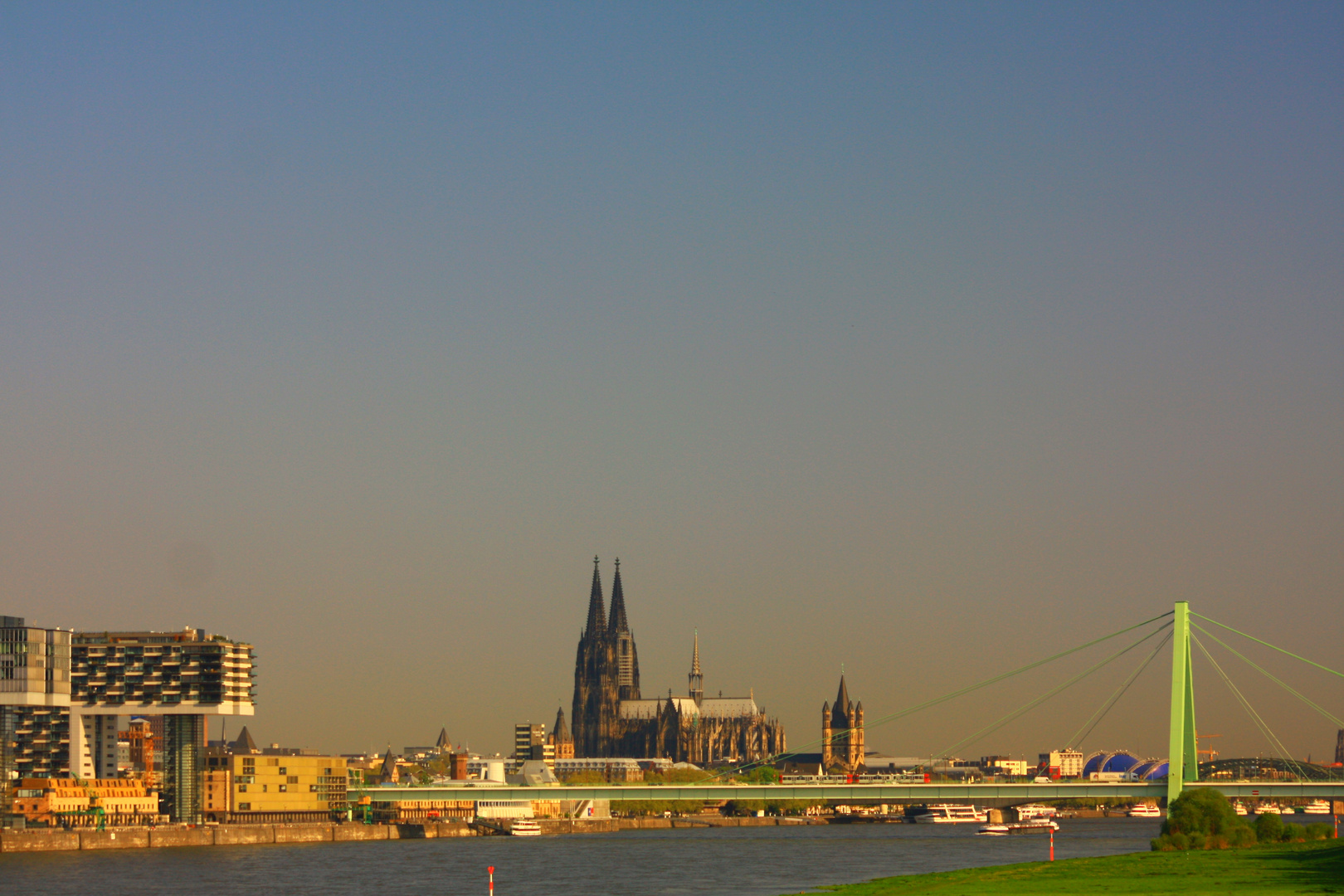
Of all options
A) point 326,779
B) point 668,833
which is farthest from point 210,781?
point 668,833

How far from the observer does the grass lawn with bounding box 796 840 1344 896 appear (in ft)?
206

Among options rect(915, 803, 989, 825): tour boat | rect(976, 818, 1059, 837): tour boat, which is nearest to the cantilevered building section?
rect(976, 818, 1059, 837): tour boat

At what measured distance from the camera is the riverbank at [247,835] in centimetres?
12600

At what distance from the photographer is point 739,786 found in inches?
5207

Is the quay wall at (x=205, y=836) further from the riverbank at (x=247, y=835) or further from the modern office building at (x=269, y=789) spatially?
the modern office building at (x=269, y=789)

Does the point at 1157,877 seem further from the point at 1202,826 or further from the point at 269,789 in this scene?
the point at 269,789

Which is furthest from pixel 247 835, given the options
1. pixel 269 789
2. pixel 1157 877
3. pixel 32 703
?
pixel 1157 877

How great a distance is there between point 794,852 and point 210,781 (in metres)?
65.8

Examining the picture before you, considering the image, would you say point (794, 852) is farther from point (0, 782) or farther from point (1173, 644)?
point (0, 782)

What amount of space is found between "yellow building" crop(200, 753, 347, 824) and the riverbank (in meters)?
9.40

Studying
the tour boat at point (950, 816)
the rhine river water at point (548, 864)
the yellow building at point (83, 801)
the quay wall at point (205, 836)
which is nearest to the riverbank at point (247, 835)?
the quay wall at point (205, 836)

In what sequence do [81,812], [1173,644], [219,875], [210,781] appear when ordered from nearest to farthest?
1. [219,875]
2. [1173,644]
3. [81,812]
4. [210,781]

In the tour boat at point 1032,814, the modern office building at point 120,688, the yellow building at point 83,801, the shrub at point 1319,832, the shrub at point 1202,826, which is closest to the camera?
the shrub at point 1202,826

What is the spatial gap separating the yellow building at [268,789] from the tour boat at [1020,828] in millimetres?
59099
